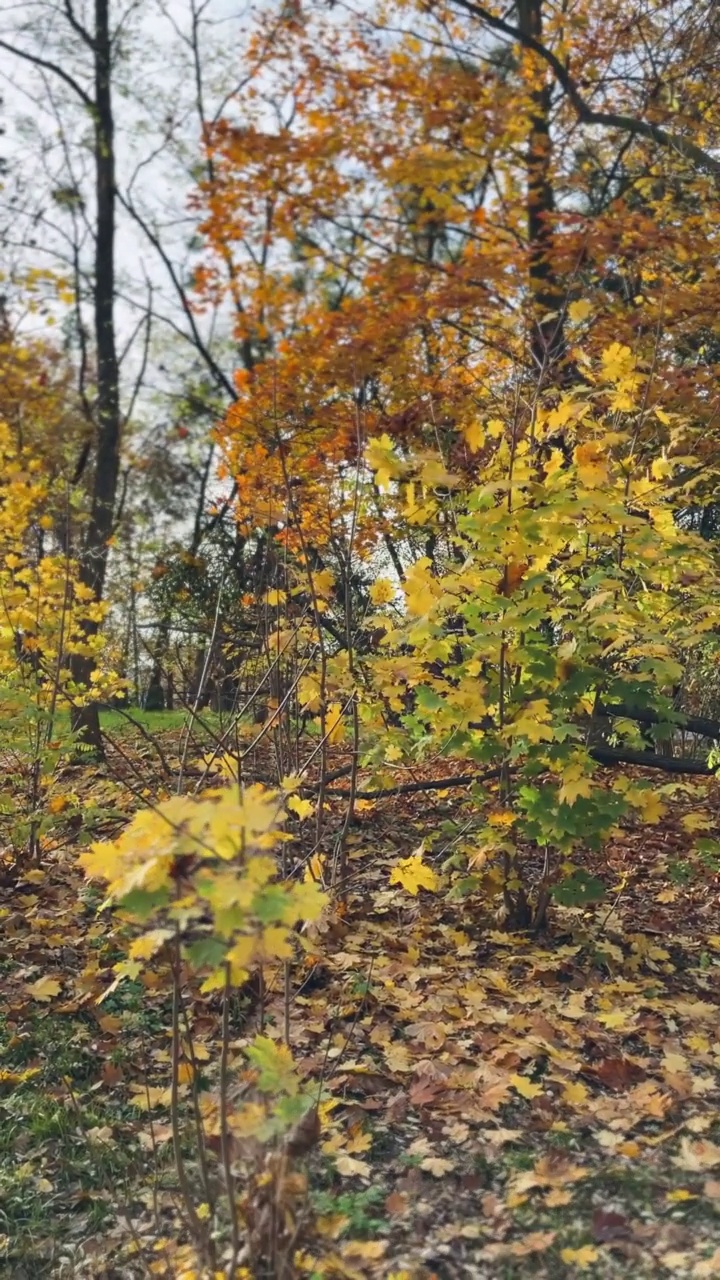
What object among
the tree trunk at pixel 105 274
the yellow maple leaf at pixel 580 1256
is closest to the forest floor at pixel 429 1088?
the yellow maple leaf at pixel 580 1256

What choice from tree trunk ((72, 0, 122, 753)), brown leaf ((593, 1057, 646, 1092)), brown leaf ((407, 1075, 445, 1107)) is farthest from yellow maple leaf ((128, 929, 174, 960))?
tree trunk ((72, 0, 122, 753))

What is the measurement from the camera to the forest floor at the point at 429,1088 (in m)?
2.26

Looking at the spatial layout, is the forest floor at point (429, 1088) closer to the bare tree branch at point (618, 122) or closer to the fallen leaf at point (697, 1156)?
the fallen leaf at point (697, 1156)

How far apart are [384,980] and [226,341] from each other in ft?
59.1

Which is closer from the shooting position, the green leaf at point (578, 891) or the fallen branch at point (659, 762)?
the green leaf at point (578, 891)

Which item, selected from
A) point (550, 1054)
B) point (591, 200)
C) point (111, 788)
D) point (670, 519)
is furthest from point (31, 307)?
point (550, 1054)

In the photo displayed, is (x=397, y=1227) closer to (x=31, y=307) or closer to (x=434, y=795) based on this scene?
(x=434, y=795)

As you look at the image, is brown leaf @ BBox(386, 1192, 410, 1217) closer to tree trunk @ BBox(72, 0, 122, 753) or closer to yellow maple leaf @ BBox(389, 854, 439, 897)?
yellow maple leaf @ BBox(389, 854, 439, 897)

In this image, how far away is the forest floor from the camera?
2.26m

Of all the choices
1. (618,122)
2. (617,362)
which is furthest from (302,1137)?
(618,122)

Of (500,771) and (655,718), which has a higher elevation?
(655,718)

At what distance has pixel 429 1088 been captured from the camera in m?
2.93

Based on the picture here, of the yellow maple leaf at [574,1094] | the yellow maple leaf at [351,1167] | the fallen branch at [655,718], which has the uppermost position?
the fallen branch at [655,718]

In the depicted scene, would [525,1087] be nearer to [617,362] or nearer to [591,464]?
[591,464]
